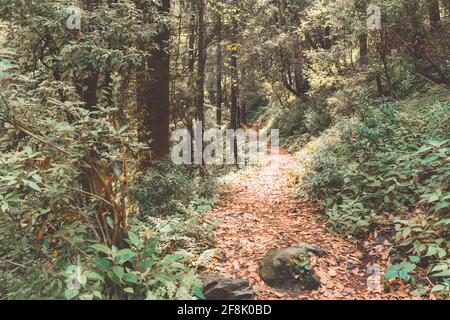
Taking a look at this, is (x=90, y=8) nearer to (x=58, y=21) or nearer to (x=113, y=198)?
(x=58, y=21)

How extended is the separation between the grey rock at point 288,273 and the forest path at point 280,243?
119 mm

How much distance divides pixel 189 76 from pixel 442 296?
32.6ft

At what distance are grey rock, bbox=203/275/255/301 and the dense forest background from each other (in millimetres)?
196

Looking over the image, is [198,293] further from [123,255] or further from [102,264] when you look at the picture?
[102,264]

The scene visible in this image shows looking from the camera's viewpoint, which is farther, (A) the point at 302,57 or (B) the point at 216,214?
(A) the point at 302,57

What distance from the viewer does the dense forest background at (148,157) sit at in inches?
153

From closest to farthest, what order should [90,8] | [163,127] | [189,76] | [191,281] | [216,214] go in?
[191,281], [90,8], [216,214], [163,127], [189,76]

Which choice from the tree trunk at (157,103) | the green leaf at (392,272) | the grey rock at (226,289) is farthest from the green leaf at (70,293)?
the tree trunk at (157,103)

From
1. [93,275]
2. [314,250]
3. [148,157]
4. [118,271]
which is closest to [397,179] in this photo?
[314,250]

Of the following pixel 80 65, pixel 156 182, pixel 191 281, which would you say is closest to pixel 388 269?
pixel 191 281

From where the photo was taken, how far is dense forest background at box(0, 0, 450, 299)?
12.8 feet

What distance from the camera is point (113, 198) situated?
13.2ft

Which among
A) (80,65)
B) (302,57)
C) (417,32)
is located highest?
(302,57)

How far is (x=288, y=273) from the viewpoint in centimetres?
532
